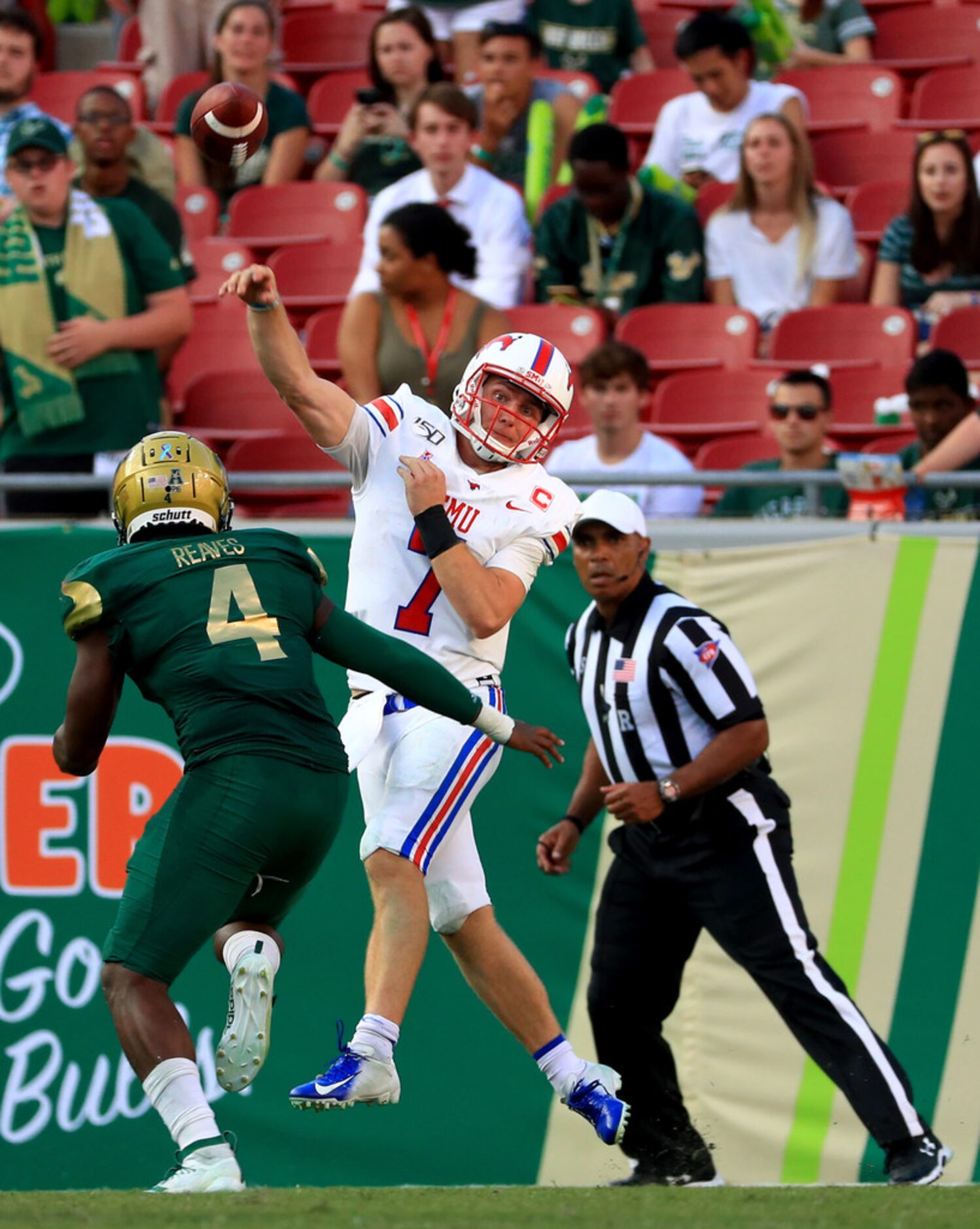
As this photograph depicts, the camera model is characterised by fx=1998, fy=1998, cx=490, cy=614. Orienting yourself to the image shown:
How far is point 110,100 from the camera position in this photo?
8625 mm

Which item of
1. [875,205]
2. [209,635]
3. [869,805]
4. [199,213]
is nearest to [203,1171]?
[209,635]

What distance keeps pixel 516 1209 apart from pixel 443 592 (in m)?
1.69

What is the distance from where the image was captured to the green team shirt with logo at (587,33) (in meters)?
10.9

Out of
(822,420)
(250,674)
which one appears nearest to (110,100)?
(822,420)

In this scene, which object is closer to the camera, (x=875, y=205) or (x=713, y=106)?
(x=875, y=205)

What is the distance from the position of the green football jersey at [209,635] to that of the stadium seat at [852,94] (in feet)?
22.8

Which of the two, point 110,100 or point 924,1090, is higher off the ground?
point 110,100

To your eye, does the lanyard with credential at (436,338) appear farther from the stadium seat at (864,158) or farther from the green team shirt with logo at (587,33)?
the green team shirt with logo at (587,33)

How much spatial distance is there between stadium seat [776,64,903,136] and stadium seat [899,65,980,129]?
0.44ft

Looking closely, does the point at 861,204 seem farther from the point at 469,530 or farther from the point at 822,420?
the point at 469,530

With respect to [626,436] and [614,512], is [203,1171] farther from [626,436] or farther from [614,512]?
[626,436]

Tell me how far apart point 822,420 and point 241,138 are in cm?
293

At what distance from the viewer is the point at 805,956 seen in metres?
6.04

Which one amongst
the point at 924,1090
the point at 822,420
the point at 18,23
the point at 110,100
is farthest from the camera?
the point at 18,23
